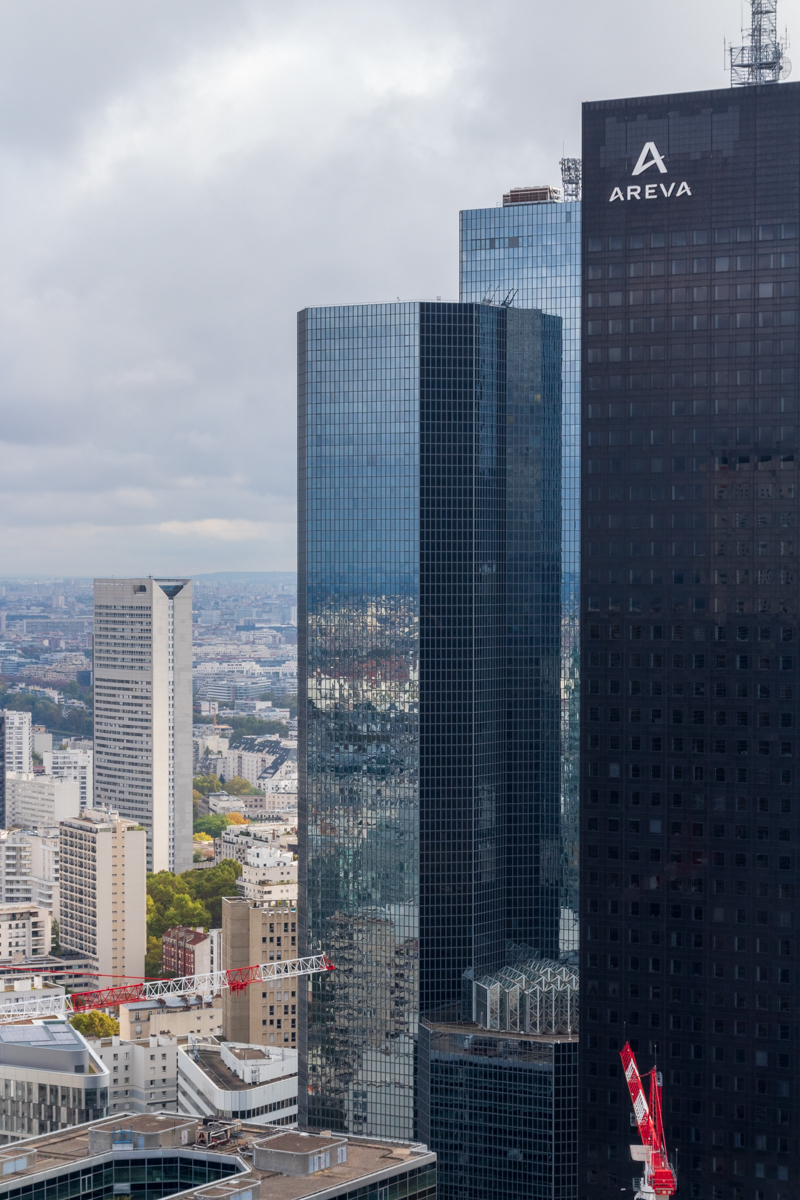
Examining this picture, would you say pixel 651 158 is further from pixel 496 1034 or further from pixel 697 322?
pixel 496 1034

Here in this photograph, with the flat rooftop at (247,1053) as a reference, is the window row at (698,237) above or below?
above

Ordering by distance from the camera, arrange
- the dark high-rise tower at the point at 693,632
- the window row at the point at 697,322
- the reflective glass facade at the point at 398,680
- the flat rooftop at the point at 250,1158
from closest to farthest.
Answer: the flat rooftop at the point at 250,1158, the window row at the point at 697,322, the dark high-rise tower at the point at 693,632, the reflective glass facade at the point at 398,680

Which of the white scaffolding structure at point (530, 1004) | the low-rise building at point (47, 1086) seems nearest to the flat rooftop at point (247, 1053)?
the low-rise building at point (47, 1086)

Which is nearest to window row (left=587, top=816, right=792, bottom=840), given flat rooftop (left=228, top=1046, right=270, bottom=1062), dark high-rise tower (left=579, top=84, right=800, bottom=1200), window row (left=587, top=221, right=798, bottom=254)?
dark high-rise tower (left=579, top=84, right=800, bottom=1200)

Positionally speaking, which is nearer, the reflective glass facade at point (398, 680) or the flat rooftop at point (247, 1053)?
the reflective glass facade at point (398, 680)

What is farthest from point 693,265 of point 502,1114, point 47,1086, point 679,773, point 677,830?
point 47,1086

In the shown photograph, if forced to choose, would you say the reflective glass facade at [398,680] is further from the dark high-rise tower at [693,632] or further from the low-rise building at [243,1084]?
the dark high-rise tower at [693,632]
